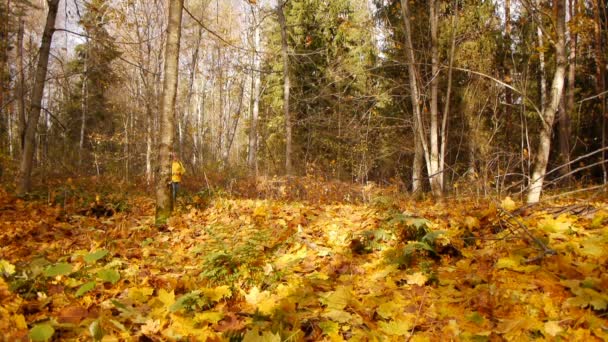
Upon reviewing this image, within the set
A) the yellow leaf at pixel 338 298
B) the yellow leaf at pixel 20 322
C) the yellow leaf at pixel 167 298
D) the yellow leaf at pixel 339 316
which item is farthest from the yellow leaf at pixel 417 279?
the yellow leaf at pixel 20 322

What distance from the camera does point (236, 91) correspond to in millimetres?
22062

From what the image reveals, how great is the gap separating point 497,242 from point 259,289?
2278mm

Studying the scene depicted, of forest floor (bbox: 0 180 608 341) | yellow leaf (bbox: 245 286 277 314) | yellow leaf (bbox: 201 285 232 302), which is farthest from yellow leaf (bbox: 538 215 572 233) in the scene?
yellow leaf (bbox: 201 285 232 302)

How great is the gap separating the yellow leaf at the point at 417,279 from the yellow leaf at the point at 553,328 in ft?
3.07

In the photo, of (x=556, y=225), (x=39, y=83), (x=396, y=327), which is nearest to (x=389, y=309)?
(x=396, y=327)

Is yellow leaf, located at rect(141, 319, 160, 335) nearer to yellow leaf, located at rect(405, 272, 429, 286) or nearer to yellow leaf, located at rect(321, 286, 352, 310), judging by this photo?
yellow leaf, located at rect(321, 286, 352, 310)

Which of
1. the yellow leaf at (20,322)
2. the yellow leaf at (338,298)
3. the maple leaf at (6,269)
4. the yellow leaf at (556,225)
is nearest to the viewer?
the yellow leaf at (20,322)

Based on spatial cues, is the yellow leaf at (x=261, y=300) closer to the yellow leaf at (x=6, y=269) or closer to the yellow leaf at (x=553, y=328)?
the yellow leaf at (x=553, y=328)

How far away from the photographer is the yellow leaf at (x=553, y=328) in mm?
2129

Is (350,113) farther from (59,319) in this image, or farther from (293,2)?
(59,319)

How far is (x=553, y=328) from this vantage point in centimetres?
215

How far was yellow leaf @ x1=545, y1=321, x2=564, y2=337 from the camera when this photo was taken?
6.98 ft

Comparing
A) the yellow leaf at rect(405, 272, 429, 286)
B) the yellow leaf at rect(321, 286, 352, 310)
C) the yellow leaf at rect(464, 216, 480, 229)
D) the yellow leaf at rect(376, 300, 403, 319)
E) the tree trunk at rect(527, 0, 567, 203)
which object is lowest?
the yellow leaf at rect(376, 300, 403, 319)

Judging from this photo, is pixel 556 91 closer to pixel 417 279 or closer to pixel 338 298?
pixel 417 279
